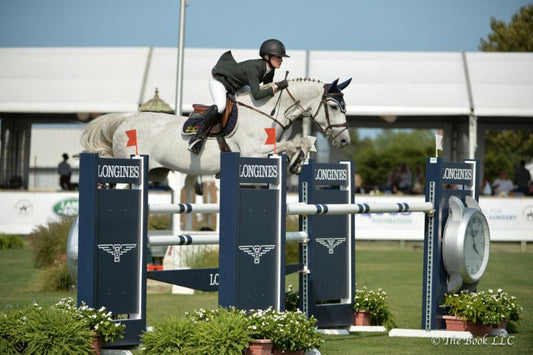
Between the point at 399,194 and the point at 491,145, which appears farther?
the point at 491,145

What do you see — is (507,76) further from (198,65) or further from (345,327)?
(345,327)

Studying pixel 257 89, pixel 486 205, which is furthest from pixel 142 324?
pixel 486 205

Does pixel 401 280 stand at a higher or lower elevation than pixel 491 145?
lower

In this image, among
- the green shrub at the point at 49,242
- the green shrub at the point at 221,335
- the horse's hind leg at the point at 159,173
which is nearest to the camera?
the green shrub at the point at 221,335

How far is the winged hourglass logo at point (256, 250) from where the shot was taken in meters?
5.65

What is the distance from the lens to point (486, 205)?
62.5ft

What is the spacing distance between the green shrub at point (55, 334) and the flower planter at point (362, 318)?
2758 millimetres

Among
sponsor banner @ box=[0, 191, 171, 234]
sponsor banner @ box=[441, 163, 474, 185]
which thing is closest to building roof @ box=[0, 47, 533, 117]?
sponsor banner @ box=[0, 191, 171, 234]

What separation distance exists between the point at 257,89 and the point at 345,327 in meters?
2.15

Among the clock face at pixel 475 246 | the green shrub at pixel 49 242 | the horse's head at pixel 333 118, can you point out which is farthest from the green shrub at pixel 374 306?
the green shrub at pixel 49 242

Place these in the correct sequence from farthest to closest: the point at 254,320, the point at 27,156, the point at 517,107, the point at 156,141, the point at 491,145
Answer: the point at 491,145, the point at 27,156, the point at 517,107, the point at 156,141, the point at 254,320

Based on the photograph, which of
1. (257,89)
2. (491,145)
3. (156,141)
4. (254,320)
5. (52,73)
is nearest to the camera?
(254,320)

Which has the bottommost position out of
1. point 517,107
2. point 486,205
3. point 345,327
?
point 345,327

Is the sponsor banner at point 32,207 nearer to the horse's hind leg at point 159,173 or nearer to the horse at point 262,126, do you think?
the horse's hind leg at point 159,173
